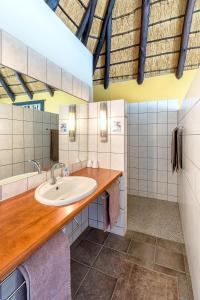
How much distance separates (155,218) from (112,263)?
1.12 m

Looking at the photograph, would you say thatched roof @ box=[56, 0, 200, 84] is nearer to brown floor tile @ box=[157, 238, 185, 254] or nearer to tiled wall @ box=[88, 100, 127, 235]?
tiled wall @ box=[88, 100, 127, 235]

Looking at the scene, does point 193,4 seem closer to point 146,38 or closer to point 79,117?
point 146,38

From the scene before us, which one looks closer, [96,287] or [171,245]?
[96,287]

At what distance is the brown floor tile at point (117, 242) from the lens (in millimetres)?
1755

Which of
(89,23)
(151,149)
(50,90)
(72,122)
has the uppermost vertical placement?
(89,23)

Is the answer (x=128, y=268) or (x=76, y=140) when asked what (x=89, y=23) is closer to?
(x=76, y=140)

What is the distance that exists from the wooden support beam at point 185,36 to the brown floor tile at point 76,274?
3.28 metres

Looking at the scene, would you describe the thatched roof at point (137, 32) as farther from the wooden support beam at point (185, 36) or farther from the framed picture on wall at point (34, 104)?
the framed picture on wall at point (34, 104)

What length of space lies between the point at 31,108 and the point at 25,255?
1.11 meters

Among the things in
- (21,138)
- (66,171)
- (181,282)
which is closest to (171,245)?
(181,282)

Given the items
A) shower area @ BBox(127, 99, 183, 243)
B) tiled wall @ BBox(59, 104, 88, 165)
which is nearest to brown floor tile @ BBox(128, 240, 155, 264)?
shower area @ BBox(127, 99, 183, 243)

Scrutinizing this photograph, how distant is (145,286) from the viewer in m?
1.31

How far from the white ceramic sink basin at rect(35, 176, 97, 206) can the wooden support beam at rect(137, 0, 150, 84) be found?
2.46 m

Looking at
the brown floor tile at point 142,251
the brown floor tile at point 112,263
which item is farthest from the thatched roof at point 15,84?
the brown floor tile at point 142,251
